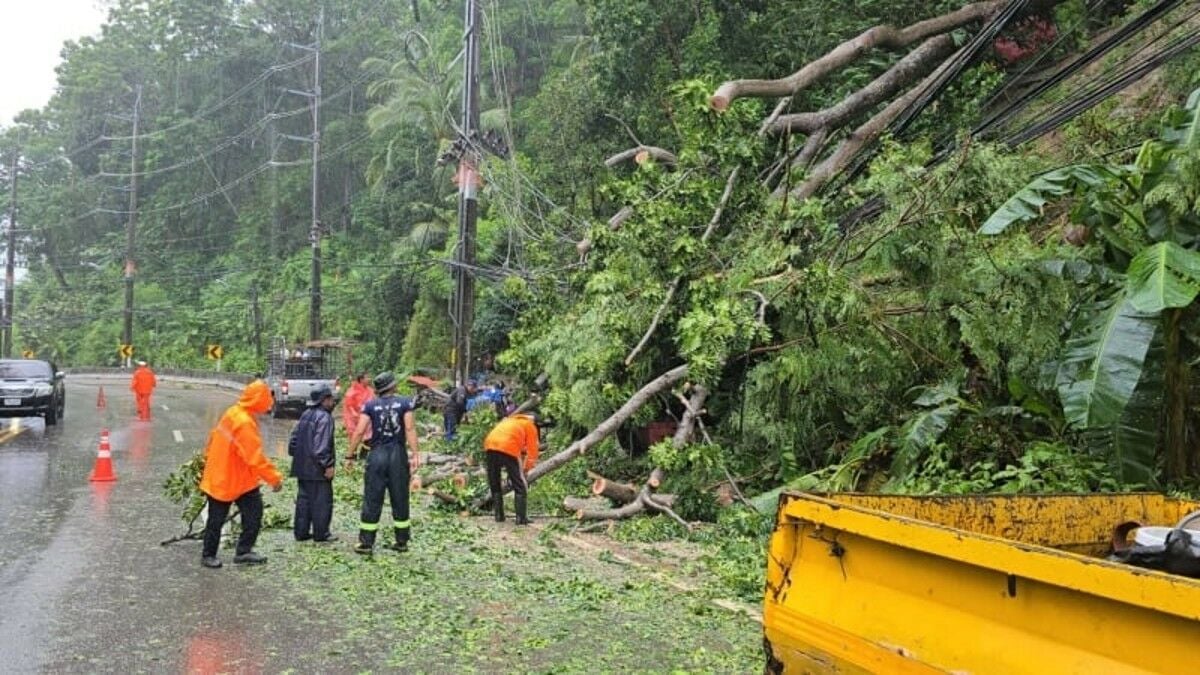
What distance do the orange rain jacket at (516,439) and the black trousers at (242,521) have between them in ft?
10.7

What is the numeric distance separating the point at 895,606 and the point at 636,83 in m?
19.6

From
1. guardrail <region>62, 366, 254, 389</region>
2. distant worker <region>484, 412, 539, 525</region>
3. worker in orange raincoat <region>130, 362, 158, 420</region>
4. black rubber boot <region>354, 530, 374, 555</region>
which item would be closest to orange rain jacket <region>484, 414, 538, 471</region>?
distant worker <region>484, 412, 539, 525</region>

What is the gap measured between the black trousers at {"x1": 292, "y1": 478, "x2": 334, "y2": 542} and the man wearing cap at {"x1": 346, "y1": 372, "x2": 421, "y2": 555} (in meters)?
0.45

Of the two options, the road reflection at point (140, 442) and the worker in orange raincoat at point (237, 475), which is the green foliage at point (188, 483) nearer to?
the worker in orange raincoat at point (237, 475)

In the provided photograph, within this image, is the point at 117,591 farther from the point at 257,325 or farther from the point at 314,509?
the point at 257,325

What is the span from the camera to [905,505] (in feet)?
15.0

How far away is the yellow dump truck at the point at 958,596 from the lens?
2844 mm

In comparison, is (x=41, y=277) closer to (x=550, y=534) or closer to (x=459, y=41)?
(x=459, y=41)

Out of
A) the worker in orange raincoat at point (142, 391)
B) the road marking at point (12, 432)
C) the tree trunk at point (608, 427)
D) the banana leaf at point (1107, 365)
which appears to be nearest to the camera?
the banana leaf at point (1107, 365)

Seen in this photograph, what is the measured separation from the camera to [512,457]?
37.1 ft

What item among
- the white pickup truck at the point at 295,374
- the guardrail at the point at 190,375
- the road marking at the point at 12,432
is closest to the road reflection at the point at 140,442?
the road marking at the point at 12,432

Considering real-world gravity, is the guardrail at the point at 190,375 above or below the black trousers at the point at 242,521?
below

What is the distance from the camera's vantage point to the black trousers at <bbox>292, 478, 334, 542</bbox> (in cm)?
946

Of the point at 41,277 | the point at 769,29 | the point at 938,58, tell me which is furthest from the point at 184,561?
the point at 41,277
